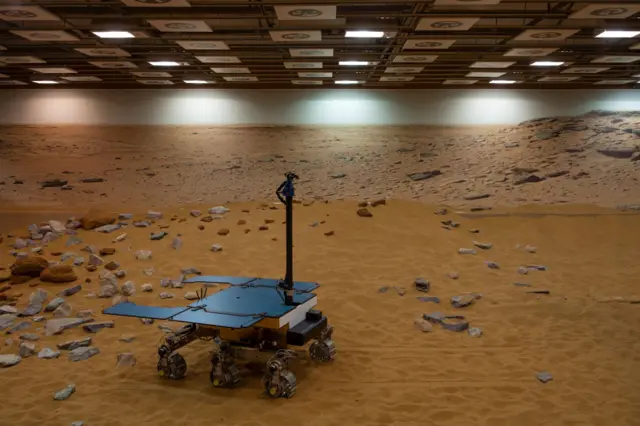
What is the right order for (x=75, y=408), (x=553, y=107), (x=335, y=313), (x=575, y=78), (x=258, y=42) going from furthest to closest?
(x=553, y=107)
(x=575, y=78)
(x=258, y=42)
(x=335, y=313)
(x=75, y=408)

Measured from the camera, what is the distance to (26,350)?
5.59m

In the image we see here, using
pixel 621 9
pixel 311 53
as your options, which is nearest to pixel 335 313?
pixel 311 53

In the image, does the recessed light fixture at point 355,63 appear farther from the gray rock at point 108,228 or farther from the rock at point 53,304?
the rock at point 53,304

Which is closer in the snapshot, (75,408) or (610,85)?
(75,408)

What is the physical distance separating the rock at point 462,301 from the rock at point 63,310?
503cm

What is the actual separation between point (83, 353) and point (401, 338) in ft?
11.3

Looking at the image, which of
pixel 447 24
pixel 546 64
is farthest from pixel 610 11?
pixel 546 64

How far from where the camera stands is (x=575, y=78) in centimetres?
1102

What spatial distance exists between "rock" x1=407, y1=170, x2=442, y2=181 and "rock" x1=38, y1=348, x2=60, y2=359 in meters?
8.03

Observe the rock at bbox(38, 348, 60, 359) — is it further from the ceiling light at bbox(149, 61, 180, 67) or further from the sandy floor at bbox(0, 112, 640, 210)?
the sandy floor at bbox(0, 112, 640, 210)

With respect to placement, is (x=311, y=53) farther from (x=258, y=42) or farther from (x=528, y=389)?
(x=528, y=389)

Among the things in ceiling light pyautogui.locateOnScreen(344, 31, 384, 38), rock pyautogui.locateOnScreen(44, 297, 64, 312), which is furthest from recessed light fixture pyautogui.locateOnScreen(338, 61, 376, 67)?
rock pyautogui.locateOnScreen(44, 297, 64, 312)

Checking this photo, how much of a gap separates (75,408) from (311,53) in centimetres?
627

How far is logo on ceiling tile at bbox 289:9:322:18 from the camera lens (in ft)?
21.4
